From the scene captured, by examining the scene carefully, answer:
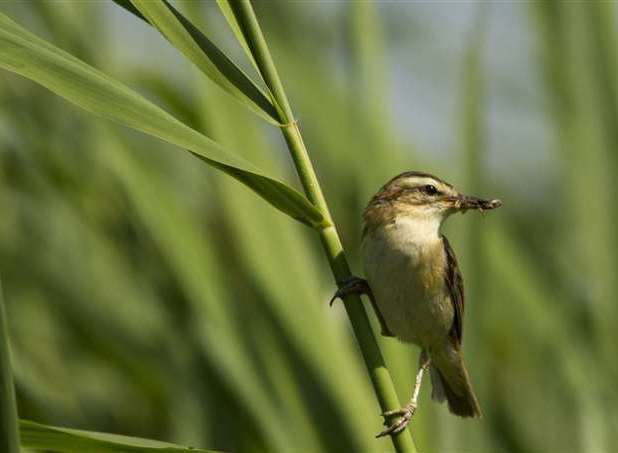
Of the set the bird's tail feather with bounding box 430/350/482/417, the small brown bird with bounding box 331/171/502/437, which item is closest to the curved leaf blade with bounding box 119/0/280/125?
the small brown bird with bounding box 331/171/502/437

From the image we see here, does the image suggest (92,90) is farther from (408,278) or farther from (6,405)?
(408,278)

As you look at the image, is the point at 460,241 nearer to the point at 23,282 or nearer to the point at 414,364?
the point at 414,364

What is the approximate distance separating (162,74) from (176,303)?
2.76 feet

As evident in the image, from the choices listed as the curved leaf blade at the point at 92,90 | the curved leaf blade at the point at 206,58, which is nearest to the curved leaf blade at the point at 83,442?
the curved leaf blade at the point at 92,90

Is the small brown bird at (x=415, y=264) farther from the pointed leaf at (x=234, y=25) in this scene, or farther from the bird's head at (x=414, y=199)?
the pointed leaf at (x=234, y=25)

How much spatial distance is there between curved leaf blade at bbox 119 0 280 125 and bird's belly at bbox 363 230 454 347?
1.19 meters

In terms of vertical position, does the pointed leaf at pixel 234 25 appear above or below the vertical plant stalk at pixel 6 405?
above

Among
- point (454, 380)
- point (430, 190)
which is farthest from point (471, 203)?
point (454, 380)

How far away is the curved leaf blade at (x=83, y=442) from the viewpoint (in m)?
1.41

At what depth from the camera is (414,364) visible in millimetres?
3047

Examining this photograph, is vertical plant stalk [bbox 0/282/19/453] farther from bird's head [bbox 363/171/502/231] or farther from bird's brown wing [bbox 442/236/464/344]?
bird's brown wing [bbox 442/236/464/344]

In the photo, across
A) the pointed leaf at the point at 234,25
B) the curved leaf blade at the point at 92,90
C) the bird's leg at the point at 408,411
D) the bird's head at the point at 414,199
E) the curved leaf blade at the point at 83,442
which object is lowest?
the bird's leg at the point at 408,411

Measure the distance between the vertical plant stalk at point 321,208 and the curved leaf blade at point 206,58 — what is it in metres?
0.03

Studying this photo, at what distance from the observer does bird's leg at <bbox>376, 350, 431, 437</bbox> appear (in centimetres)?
159
